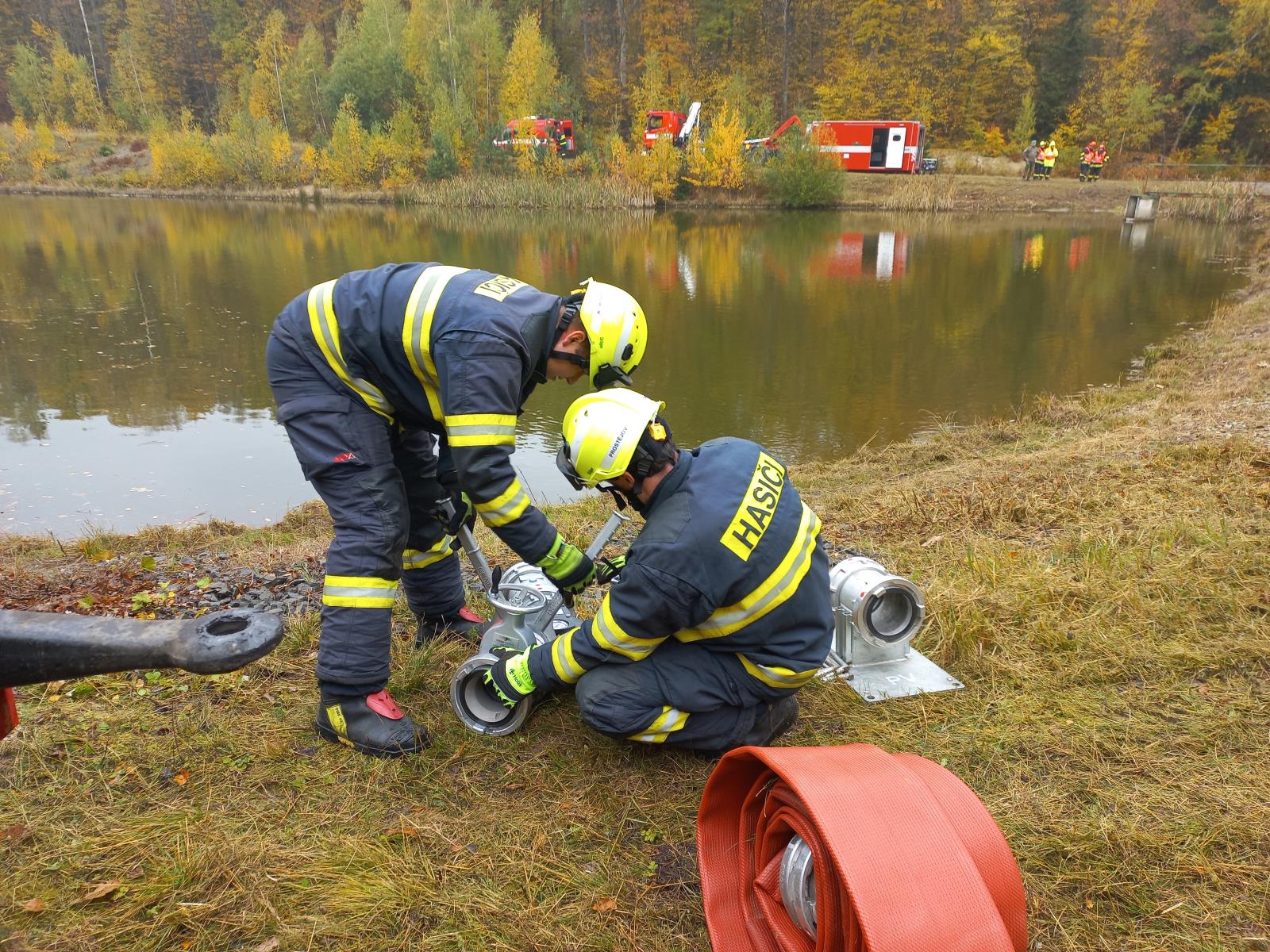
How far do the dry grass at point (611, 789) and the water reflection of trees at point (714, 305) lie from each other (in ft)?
17.1

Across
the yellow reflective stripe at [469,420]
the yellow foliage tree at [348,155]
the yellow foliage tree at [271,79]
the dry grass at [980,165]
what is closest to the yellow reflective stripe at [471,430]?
the yellow reflective stripe at [469,420]

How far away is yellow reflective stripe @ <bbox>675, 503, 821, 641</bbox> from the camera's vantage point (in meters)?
2.75

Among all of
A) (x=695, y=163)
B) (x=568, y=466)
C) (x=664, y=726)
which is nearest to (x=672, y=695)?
(x=664, y=726)

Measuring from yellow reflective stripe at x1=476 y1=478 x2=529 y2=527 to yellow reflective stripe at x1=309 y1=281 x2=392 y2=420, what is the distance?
2.18ft

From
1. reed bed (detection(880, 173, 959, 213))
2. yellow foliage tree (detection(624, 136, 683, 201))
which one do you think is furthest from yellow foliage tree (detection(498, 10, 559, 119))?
reed bed (detection(880, 173, 959, 213))

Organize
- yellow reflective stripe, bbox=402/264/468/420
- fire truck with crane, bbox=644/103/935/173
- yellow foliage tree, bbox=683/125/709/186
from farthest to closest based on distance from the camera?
fire truck with crane, bbox=644/103/935/173 → yellow foliage tree, bbox=683/125/709/186 → yellow reflective stripe, bbox=402/264/468/420

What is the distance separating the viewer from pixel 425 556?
385 centimetres

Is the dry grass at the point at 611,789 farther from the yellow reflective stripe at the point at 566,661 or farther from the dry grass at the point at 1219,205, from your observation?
the dry grass at the point at 1219,205

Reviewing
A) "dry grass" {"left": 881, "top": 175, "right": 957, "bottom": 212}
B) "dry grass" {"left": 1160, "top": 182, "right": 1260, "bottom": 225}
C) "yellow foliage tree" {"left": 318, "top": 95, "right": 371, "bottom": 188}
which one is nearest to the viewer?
"dry grass" {"left": 1160, "top": 182, "right": 1260, "bottom": 225}

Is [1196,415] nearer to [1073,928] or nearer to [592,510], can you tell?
[592,510]

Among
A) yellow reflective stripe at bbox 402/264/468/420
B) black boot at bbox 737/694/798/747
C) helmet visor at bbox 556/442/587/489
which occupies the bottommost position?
black boot at bbox 737/694/798/747

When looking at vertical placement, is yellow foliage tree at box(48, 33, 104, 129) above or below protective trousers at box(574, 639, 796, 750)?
above

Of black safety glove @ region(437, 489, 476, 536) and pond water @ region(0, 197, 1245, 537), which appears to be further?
pond water @ region(0, 197, 1245, 537)

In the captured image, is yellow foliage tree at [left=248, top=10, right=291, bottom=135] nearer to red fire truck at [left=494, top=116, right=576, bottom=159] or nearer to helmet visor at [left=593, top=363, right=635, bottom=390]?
red fire truck at [left=494, top=116, right=576, bottom=159]
